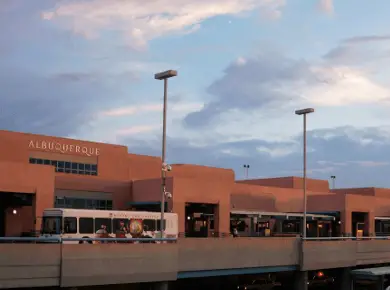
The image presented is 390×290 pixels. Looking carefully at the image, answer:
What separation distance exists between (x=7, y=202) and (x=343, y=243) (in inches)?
900

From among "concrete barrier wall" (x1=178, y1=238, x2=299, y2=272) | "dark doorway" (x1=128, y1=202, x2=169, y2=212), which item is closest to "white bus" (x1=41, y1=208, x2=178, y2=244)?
"concrete barrier wall" (x1=178, y1=238, x2=299, y2=272)

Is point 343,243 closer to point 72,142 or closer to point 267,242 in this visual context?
point 267,242

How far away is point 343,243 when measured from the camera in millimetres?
41094

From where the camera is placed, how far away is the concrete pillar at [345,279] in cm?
4256

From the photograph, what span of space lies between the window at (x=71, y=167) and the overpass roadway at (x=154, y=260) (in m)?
20.8

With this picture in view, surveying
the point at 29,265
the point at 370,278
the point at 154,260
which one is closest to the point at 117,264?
the point at 154,260

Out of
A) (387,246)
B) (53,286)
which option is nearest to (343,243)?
(387,246)

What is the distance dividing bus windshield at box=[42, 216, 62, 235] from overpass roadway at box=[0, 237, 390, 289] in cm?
860

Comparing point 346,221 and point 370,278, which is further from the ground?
point 346,221

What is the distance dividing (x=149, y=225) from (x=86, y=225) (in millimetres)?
5426

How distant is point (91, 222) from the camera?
35.9 metres

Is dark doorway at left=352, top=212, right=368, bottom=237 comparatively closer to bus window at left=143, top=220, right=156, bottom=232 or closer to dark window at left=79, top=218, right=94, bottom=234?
bus window at left=143, top=220, right=156, bottom=232

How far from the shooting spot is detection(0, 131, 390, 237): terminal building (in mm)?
38469

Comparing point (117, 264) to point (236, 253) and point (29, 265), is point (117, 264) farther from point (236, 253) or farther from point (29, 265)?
point (236, 253)
